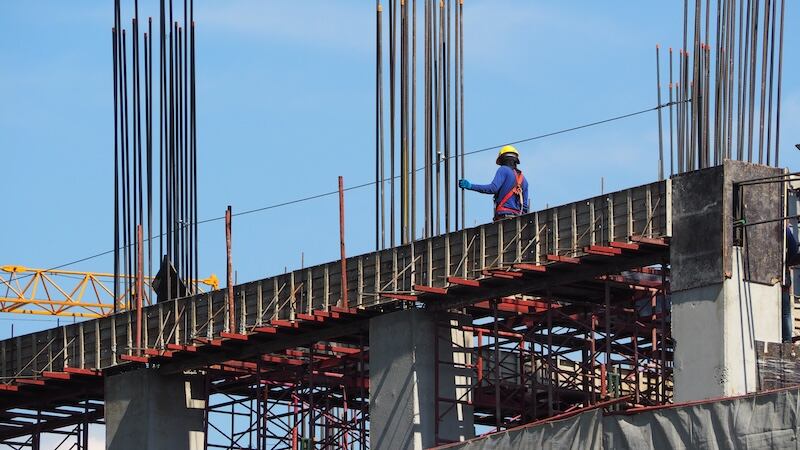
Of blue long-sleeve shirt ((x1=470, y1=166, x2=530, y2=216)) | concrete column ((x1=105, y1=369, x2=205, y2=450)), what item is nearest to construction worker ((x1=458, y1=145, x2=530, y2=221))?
blue long-sleeve shirt ((x1=470, y1=166, x2=530, y2=216))

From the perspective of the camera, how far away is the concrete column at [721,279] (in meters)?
40.2

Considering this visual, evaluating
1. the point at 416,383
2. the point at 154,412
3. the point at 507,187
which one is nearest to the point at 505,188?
the point at 507,187

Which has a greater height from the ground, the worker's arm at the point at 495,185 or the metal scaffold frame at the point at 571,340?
the worker's arm at the point at 495,185

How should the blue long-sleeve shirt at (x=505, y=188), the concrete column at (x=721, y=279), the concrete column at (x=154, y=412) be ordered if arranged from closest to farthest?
the concrete column at (x=721, y=279), the blue long-sleeve shirt at (x=505, y=188), the concrete column at (x=154, y=412)

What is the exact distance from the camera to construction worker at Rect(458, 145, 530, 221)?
150 ft

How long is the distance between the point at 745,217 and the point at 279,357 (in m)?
17.7

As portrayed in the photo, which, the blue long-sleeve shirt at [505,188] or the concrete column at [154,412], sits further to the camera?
the concrete column at [154,412]

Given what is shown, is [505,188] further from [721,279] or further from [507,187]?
[721,279]

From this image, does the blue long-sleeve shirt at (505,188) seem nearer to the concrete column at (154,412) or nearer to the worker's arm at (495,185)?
the worker's arm at (495,185)

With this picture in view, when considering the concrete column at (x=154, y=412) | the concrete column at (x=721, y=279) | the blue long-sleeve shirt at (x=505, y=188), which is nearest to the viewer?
the concrete column at (x=721, y=279)

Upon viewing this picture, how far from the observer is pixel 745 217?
134 feet

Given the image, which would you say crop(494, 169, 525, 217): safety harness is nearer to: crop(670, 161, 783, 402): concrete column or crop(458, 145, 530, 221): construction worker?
crop(458, 145, 530, 221): construction worker

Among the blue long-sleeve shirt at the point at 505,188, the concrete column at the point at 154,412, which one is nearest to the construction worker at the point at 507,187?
the blue long-sleeve shirt at the point at 505,188

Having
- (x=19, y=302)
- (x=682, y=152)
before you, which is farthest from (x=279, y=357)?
(x=19, y=302)
